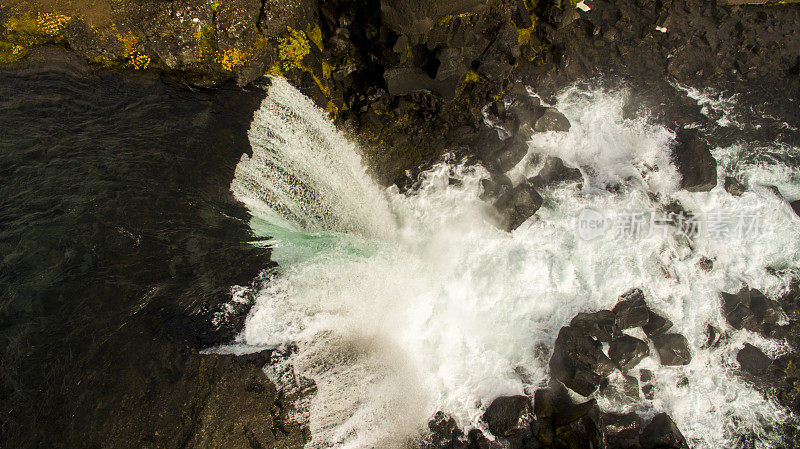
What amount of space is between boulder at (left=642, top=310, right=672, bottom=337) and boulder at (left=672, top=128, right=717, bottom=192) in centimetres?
356

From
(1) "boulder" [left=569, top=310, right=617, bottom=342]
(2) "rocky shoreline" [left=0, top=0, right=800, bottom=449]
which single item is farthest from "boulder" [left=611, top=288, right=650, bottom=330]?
(1) "boulder" [left=569, top=310, right=617, bottom=342]

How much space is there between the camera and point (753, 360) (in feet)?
31.6

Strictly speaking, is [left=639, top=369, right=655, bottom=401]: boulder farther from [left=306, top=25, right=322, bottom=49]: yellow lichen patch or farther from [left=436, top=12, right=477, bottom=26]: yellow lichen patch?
[left=306, top=25, right=322, bottom=49]: yellow lichen patch

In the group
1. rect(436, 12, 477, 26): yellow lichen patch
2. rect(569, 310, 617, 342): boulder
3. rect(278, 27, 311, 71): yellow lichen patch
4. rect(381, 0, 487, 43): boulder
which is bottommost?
rect(569, 310, 617, 342): boulder

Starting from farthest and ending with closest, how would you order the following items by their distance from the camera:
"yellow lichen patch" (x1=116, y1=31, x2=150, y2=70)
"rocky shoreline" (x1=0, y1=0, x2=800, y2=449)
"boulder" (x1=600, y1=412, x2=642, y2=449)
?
"boulder" (x1=600, y1=412, x2=642, y2=449) < "yellow lichen patch" (x1=116, y1=31, x2=150, y2=70) < "rocky shoreline" (x1=0, y1=0, x2=800, y2=449)

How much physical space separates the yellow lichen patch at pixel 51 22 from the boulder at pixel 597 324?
12.8 meters

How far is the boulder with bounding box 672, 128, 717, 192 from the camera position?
33.0 feet

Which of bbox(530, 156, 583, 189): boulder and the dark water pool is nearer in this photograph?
the dark water pool

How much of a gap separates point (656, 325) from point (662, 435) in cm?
237

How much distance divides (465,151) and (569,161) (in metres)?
2.98

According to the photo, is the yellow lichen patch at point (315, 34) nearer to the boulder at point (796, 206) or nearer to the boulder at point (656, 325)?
the boulder at point (656, 325)

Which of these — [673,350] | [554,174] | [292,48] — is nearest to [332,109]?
[292,48]

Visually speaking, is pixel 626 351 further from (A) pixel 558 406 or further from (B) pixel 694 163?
(B) pixel 694 163

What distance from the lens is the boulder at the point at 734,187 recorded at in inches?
412
